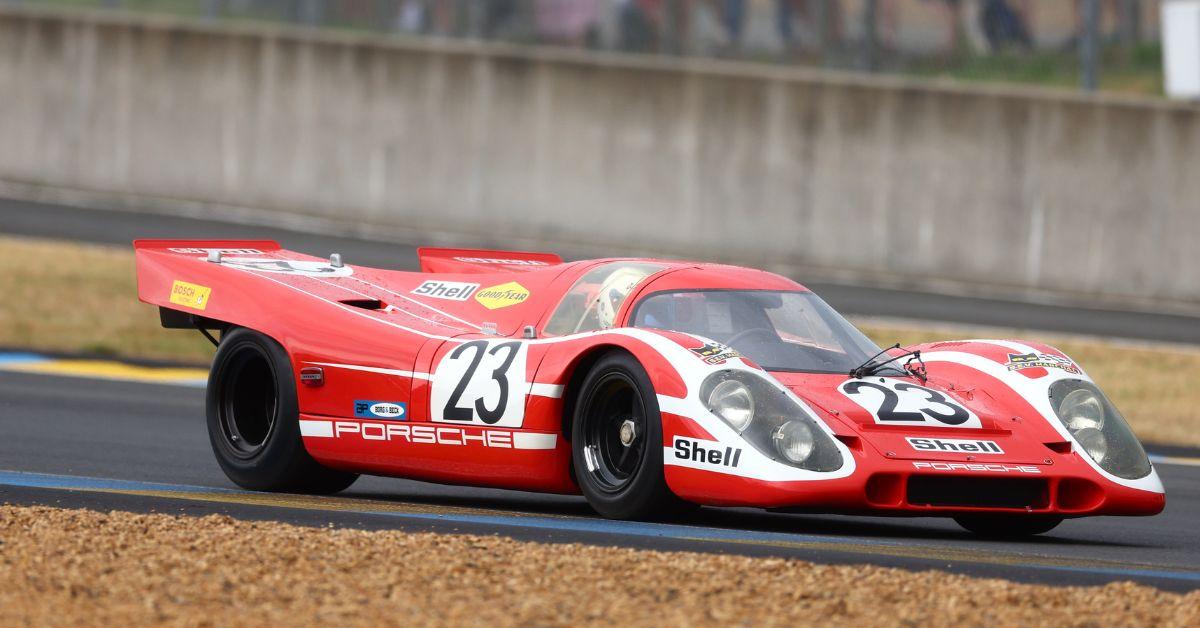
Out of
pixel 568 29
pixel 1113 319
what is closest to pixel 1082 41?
pixel 1113 319

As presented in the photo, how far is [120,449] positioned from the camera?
1023 cm

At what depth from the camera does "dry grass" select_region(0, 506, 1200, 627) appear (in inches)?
209

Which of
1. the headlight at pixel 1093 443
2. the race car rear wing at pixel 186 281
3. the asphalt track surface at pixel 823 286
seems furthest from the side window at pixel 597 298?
the asphalt track surface at pixel 823 286

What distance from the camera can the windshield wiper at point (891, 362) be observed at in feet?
26.8

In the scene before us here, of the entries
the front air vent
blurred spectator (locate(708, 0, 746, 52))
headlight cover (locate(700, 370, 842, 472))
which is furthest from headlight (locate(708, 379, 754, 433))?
blurred spectator (locate(708, 0, 746, 52))

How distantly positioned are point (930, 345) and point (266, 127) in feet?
50.9

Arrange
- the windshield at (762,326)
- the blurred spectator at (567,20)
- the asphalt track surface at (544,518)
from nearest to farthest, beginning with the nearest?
the asphalt track surface at (544,518), the windshield at (762,326), the blurred spectator at (567,20)

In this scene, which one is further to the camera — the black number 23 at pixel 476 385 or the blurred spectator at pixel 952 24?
the blurred spectator at pixel 952 24

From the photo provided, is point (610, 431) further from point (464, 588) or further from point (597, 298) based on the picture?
point (464, 588)

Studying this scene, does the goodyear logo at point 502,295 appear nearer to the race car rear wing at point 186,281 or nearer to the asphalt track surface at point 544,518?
the asphalt track surface at point 544,518

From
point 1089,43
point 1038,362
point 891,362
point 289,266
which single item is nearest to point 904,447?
point 891,362

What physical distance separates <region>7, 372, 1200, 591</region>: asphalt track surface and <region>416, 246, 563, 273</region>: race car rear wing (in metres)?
1.08

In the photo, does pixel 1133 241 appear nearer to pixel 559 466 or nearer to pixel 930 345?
pixel 930 345

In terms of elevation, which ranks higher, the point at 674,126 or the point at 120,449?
the point at 674,126
